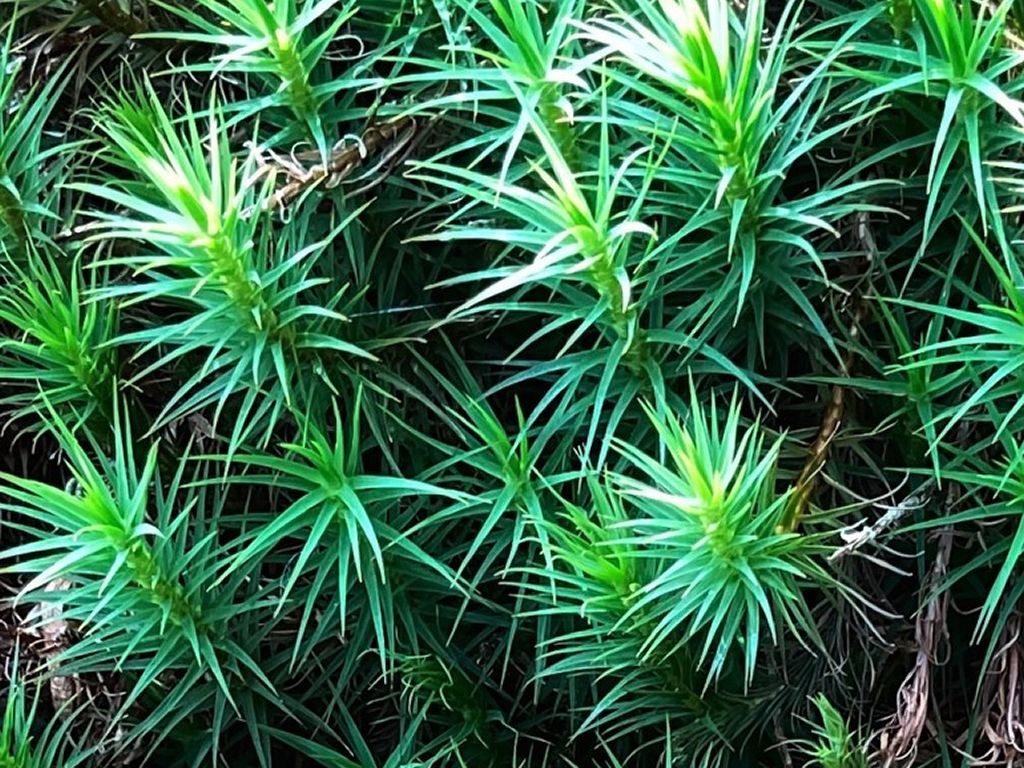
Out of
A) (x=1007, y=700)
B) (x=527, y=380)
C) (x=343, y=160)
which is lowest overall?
(x=1007, y=700)

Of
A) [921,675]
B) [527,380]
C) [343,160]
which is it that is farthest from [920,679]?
[343,160]

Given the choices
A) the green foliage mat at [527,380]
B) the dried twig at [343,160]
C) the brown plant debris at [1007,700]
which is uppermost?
the dried twig at [343,160]

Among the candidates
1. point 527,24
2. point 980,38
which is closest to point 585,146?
point 527,24

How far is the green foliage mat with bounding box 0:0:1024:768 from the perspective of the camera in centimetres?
61

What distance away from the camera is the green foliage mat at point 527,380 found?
61 cm

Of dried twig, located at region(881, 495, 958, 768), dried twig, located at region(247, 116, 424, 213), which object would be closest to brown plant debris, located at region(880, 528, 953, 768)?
dried twig, located at region(881, 495, 958, 768)

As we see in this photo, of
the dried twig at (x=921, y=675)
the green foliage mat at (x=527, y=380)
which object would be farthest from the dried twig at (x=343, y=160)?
the dried twig at (x=921, y=675)

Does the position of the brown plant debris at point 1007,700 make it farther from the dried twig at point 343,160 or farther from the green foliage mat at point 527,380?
the dried twig at point 343,160

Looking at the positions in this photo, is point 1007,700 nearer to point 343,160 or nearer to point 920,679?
point 920,679

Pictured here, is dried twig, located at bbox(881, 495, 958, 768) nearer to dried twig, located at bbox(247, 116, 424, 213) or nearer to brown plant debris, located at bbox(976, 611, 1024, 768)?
brown plant debris, located at bbox(976, 611, 1024, 768)

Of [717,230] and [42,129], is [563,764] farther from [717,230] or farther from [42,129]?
[42,129]

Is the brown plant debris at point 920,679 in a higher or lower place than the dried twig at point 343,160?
lower

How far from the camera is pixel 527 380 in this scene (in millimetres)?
730

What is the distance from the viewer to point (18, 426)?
0.81 m
